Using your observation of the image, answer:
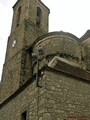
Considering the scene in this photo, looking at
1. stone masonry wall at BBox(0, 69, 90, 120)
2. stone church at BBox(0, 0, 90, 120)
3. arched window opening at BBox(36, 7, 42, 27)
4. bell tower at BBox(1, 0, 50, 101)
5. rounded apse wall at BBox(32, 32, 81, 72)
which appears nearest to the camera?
stone masonry wall at BBox(0, 69, 90, 120)

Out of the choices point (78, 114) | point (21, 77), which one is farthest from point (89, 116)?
point (21, 77)

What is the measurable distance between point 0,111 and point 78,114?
17.0ft

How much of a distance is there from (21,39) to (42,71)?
25.0 feet

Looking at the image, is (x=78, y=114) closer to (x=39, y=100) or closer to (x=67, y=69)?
(x=39, y=100)

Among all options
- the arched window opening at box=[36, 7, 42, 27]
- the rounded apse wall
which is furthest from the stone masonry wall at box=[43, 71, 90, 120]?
the arched window opening at box=[36, 7, 42, 27]

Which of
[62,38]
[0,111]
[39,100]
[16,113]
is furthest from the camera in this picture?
[62,38]

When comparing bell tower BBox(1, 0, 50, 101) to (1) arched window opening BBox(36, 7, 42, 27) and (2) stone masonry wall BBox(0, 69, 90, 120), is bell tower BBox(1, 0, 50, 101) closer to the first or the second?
(1) arched window opening BBox(36, 7, 42, 27)

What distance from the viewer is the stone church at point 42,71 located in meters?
8.00

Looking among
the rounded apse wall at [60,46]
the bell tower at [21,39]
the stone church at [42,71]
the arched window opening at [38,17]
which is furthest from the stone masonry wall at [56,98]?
the arched window opening at [38,17]

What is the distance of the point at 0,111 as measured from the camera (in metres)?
11.4

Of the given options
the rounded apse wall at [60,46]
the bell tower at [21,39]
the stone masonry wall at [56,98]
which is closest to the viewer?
the stone masonry wall at [56,98]

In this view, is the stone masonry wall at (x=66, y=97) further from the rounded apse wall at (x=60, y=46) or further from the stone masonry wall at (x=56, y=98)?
the rounded apse wall at (x=60, y=46)

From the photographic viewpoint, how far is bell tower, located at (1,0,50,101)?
14.0m

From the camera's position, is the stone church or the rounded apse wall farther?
the rounded apse wall
